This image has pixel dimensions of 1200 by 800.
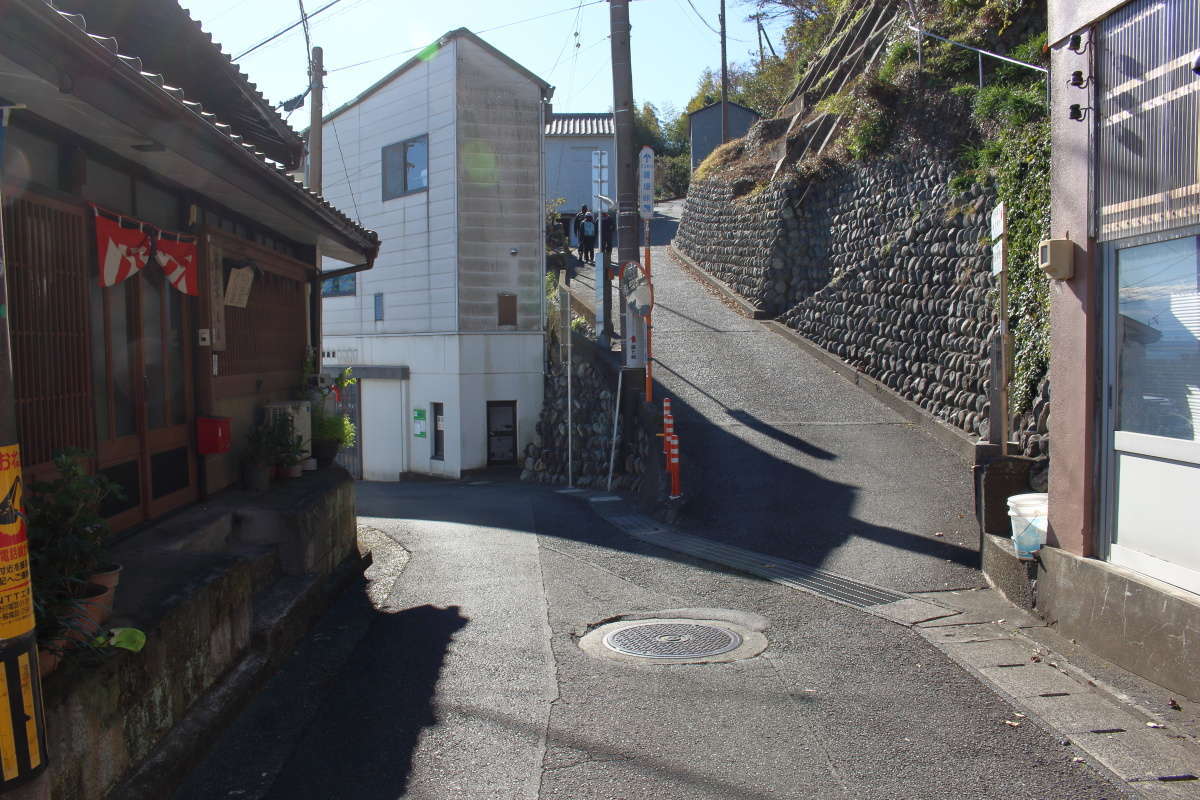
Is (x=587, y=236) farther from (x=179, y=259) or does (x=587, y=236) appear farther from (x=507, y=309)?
(x=179, y=259)

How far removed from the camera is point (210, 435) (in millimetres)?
7387

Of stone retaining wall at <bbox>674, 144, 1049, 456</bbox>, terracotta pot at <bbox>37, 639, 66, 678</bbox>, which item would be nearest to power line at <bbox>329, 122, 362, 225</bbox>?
stone retaining wall at <bbox>674, 144, 1049, 456</bbox>

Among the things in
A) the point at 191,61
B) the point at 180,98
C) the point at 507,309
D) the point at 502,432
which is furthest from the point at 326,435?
the point at 507,309

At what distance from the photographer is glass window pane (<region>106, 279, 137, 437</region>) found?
620cm

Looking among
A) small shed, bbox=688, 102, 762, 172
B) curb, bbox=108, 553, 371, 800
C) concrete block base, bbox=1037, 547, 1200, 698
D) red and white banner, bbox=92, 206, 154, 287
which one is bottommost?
curb, bbox=108, 553, 371, 800

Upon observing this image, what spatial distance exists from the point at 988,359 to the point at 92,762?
11.5 meters

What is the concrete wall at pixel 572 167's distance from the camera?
44.7 metres

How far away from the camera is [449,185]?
→ 2064 cm

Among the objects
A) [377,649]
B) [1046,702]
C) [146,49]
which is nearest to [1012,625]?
[1046,702]

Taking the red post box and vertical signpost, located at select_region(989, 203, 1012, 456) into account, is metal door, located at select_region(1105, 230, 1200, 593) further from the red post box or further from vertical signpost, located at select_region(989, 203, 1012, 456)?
the red post box

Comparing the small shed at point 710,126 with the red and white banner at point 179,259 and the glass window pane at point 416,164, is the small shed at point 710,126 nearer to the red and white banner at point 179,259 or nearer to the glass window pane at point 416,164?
the glass window pane at point 416,164

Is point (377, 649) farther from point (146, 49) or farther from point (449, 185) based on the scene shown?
point (449, 185)

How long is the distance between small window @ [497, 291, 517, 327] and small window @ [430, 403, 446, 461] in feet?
7.96

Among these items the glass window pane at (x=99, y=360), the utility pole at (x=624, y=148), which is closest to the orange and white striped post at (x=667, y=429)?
the utility pole at (x=624, y=148)
